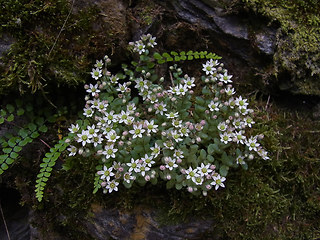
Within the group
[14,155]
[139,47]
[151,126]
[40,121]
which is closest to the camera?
[151,126]

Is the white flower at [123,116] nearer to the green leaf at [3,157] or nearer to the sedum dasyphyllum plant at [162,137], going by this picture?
the sedum dasyphyllum plant at [162,137]

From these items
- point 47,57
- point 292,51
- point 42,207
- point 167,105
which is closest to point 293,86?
point 292,51

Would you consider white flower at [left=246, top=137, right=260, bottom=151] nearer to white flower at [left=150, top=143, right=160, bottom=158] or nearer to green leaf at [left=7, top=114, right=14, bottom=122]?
white flower at [left=150, top=143, right=160, bottom=158]

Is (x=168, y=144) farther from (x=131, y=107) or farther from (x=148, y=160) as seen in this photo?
(x=131, y=107)

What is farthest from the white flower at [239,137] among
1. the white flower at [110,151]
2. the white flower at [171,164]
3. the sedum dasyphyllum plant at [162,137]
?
the white flower at [110,151]

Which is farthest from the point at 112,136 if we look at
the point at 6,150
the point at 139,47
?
the point at 6,150

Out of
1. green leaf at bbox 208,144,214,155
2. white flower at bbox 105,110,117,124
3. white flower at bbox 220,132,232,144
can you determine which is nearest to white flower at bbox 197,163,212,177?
green leaf at bbox 208,144,214,155
